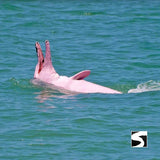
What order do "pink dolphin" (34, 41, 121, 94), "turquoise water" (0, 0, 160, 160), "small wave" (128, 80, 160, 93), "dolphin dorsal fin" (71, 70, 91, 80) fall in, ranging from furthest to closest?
"small wave" (128, 80, 160, 93)
"pink dolphin" (34, 41, 121, 94)
"dolphin dorsal fin" (71, 70, 91, 80)
"turquoise water" (0, 0, 160, 160)

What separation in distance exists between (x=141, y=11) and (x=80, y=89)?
11.7m

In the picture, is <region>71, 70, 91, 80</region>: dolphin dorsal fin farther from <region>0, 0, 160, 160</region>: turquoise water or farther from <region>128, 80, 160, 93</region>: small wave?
<region>128, 80, 160, 93</region>: small wave

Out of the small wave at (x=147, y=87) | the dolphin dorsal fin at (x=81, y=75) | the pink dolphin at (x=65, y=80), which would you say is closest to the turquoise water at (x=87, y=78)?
the small wave at (x=147, y=87)

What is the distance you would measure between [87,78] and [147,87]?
2.26m

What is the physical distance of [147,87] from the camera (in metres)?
18.5

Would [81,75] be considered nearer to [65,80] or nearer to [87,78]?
[65,80]

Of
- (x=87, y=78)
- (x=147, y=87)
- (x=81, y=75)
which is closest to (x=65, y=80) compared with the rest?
(x=81, y=75)

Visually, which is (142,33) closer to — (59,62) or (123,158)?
(59,62)

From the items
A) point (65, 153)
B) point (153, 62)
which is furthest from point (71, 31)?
point (65, 153)

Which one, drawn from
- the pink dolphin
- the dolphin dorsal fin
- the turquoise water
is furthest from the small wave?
the dolphin dorsal fin

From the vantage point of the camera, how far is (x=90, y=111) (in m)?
16.3

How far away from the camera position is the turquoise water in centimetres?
1410

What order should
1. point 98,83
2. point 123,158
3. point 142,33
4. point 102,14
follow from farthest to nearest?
1. point 102,14
2. point 142,33
3. point 98,83
4. point 123,158

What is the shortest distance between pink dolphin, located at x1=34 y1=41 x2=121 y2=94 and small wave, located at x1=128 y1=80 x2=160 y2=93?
0.65m
